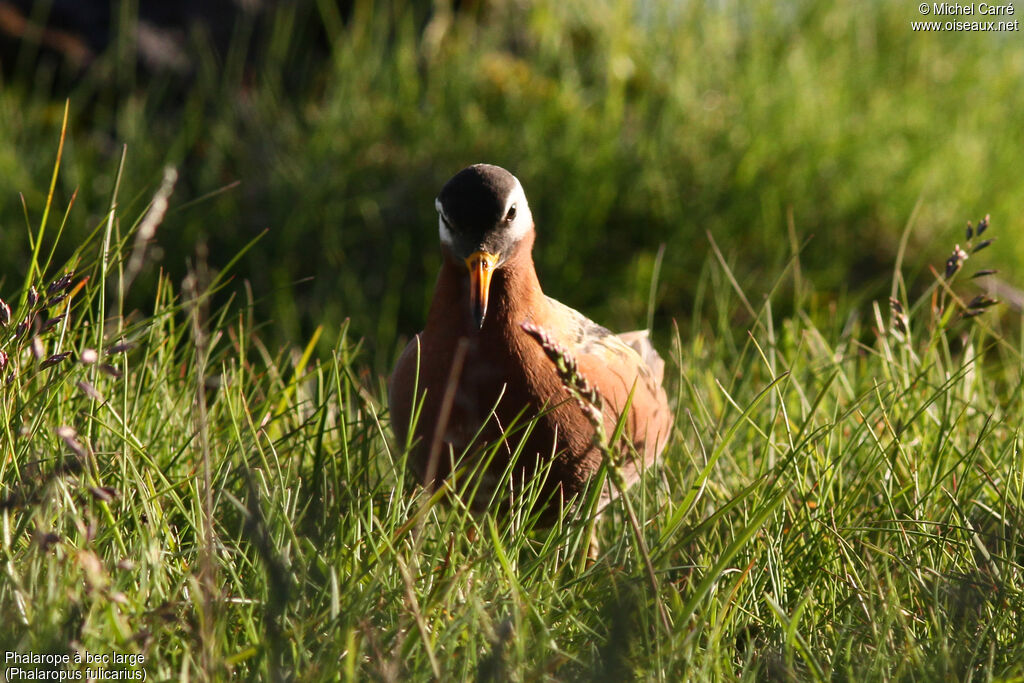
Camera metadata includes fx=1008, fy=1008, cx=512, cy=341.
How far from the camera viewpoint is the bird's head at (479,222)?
2.90 m

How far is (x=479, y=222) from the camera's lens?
2.91m

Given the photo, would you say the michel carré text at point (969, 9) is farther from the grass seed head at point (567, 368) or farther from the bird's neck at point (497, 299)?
the grass seed head at point (567, 368)

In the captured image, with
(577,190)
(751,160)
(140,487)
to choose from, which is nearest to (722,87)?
(751,160)

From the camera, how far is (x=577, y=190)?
19.2ft

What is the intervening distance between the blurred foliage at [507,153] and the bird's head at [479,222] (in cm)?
243

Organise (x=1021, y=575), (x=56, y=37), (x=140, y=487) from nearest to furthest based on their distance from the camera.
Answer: (x=140, y=487) < (x=1021, y=575) < (x=56, y=37)

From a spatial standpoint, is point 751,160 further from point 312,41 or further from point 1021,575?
point 1021,575

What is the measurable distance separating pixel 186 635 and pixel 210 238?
→ 3938mm

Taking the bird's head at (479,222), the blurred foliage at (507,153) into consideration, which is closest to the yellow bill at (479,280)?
the bird's head at (479,222)

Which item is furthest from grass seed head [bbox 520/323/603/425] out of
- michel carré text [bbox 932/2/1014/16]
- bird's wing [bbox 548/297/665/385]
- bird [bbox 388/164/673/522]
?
michel carré text [bbox 932/2/1014/16]

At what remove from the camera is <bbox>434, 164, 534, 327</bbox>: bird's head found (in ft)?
9.52

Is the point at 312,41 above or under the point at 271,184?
above

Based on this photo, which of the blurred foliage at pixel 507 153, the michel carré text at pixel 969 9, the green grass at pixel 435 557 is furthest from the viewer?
the michel carré text at pixel 969 9

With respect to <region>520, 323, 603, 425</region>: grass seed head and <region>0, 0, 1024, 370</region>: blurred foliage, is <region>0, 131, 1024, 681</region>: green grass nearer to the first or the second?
<region>520, 323, 603, 425</region>: grass seed head
